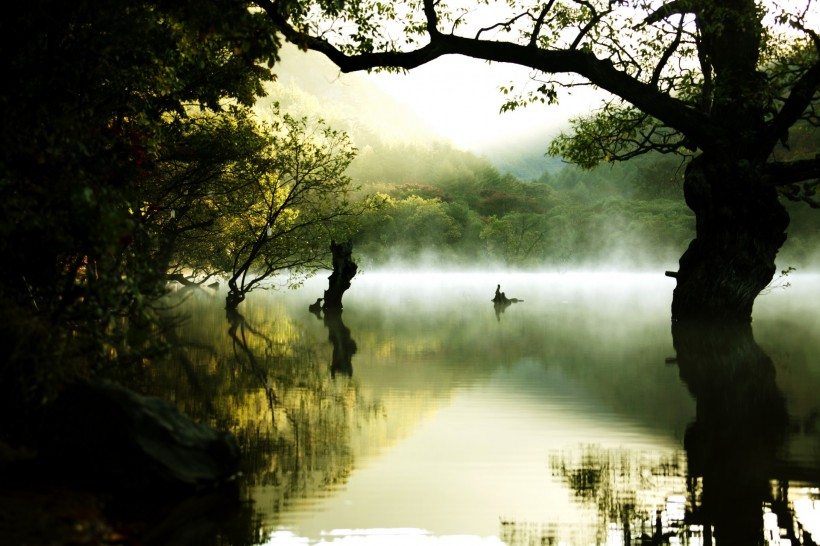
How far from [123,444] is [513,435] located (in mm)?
4873

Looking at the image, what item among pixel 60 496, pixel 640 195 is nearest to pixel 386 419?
pixel 60 496

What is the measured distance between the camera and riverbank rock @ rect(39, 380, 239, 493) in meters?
7.45

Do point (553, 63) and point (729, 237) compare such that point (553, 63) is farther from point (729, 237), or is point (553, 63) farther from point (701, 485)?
point (701, 485)

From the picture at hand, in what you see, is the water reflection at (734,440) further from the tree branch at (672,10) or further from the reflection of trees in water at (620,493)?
the tree branch at (672,10)

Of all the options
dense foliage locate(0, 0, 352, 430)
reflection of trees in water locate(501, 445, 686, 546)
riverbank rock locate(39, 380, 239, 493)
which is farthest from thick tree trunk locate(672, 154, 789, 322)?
riverbank rock locate(39, 380, 239, 493)

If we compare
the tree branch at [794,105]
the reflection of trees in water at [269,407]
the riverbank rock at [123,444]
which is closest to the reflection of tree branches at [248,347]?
the reflection of trees in water at [269,407]

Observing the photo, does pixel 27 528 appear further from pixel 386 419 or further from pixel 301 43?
pixel 301 43

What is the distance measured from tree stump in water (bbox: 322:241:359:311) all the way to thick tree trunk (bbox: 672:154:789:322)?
43.0 feet

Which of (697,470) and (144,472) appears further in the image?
(697,470)

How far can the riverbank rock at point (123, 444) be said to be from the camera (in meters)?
7.45

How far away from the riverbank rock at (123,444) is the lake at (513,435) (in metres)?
0.59

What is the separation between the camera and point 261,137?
29.5m

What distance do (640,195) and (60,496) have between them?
104374 mm

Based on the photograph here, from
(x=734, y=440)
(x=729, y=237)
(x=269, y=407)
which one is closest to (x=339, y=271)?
(x=729, y=237)
